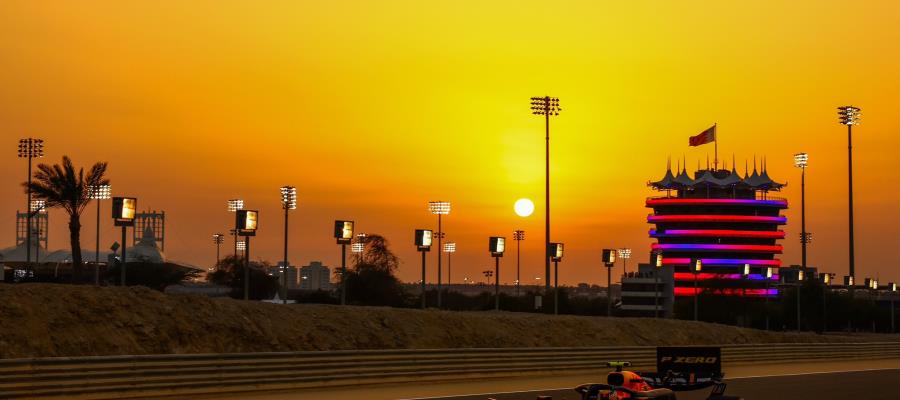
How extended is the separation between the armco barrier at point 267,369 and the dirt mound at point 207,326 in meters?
2.52

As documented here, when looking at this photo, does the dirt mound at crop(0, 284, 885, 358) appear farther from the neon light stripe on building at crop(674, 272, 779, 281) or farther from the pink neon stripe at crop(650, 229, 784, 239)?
the pink neon stripe at crop(650, 229, 784, 239)

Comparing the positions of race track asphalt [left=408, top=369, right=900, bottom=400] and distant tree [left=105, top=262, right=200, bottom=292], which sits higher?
distant tree [left=105, top=262, right=200, bottom=292]

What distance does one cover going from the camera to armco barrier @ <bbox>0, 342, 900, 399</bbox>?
72.4 feet

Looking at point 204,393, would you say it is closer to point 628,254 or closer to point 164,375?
point 164,375

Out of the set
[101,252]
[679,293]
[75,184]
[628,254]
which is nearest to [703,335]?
[75,184]

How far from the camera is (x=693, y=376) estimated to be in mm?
24812

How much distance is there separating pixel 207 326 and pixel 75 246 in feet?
120

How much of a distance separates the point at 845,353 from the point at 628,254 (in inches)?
4726

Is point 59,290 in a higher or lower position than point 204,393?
higher

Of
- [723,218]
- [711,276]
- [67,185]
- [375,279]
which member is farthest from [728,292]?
[67,185]

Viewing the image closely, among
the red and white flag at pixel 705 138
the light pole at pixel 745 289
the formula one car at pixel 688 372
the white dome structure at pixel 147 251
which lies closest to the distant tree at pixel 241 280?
the white dome structure at pixel 147 251

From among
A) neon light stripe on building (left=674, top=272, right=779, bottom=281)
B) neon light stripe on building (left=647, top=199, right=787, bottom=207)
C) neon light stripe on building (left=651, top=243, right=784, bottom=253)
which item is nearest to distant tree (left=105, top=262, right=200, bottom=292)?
neon light stripe on building (left=674, top=272, right=779, bottom=281)

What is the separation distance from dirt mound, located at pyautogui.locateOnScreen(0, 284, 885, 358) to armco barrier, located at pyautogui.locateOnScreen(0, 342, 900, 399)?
2521 millimetres

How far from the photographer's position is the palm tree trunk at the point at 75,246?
59.3m
